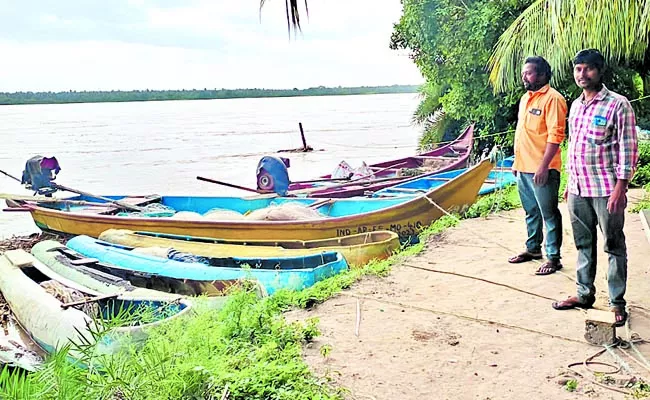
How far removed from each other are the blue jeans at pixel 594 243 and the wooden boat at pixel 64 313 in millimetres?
3098

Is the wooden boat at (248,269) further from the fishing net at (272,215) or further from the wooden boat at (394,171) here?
the wooden boat at (394,171)

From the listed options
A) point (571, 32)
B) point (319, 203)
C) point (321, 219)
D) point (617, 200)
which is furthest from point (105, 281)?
point (571, 32)

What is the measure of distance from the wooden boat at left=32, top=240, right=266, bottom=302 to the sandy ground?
1.75 m

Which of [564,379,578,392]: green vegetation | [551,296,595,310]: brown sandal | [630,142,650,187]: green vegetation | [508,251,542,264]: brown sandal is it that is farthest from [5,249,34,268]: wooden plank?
[630,142,650,187]: green vegetation

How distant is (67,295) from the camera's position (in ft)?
21.6

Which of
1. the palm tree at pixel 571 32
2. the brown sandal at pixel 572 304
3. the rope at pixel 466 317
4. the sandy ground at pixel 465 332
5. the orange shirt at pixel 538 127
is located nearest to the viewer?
the sandy ground at pixel 465 332

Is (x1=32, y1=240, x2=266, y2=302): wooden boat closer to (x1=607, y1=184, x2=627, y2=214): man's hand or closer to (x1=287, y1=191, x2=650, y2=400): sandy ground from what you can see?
(x1=287, y1=191, x2=650, y2=400): sandy ground

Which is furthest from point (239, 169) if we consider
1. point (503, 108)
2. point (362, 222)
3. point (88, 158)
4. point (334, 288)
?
point (334, 288)

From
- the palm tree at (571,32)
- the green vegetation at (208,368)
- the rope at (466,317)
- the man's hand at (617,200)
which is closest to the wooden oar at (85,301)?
the green vegetation at (208,368)

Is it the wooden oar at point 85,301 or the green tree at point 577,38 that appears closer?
the wooden oar at point 85,301

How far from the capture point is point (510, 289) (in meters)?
4.98

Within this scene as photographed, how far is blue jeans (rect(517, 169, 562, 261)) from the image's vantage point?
5.07 meters

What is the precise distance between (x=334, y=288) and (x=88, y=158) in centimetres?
2804

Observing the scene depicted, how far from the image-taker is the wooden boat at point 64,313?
5070mm
